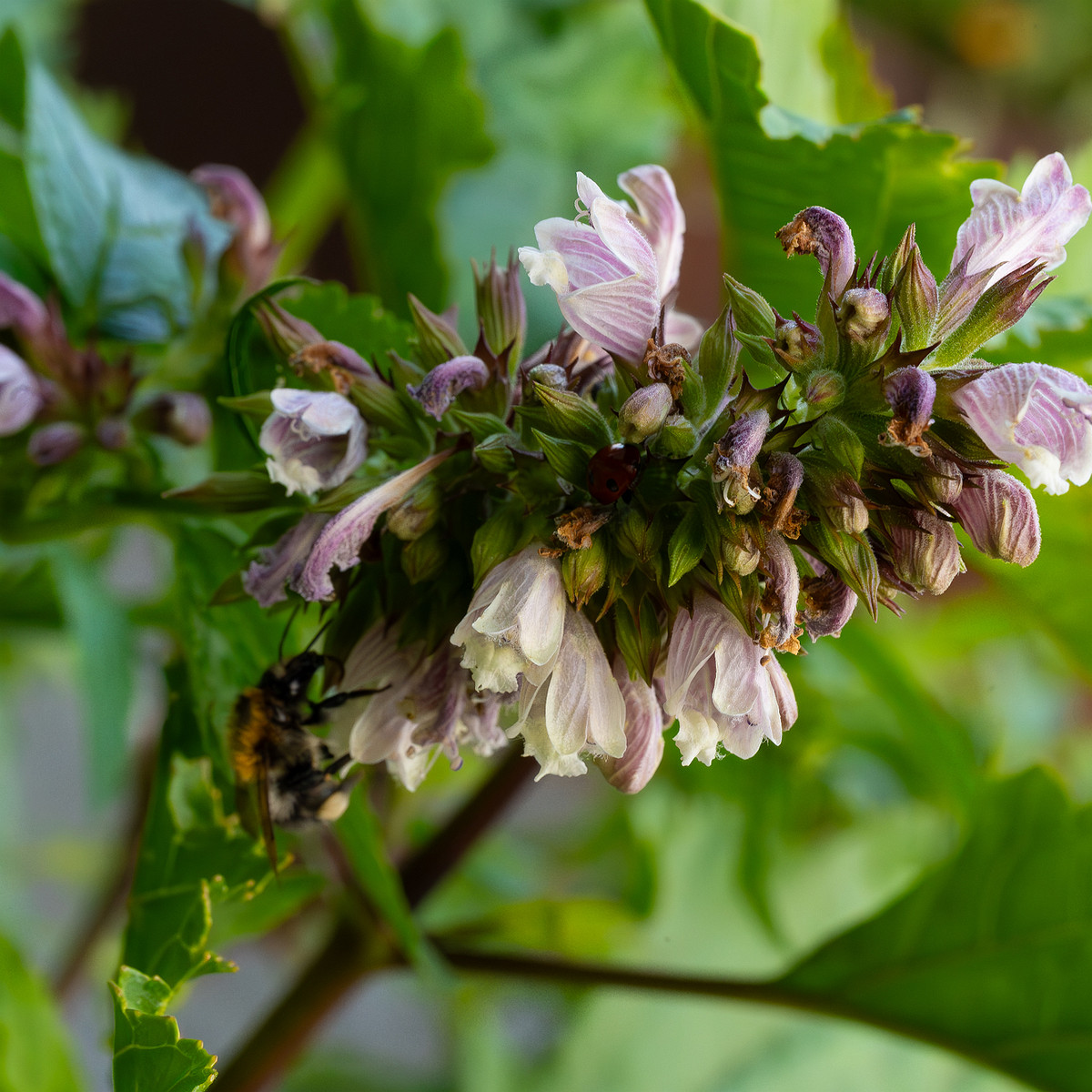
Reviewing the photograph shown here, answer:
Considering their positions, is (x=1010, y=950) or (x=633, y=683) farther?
(x=1010, y=950)

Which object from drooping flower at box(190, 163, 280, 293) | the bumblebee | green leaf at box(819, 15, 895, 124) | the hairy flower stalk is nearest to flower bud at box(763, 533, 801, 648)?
the hairy flower stalk

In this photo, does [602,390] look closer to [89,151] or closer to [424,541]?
[424,541]

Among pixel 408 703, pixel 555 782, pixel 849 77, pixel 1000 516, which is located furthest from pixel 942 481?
pixel 555 782

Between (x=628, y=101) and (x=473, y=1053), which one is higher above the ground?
(x=628, y=101)

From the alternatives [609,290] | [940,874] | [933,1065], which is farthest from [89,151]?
[933,1065]

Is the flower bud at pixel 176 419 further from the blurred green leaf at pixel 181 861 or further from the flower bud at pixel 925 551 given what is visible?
the flower bud at pixel 925 551

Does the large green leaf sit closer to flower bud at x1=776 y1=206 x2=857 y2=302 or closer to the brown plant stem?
flower bud at x1=776 y1=206 x2=857 y2=302

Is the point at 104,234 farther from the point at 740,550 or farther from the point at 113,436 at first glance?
the point at 740,550
